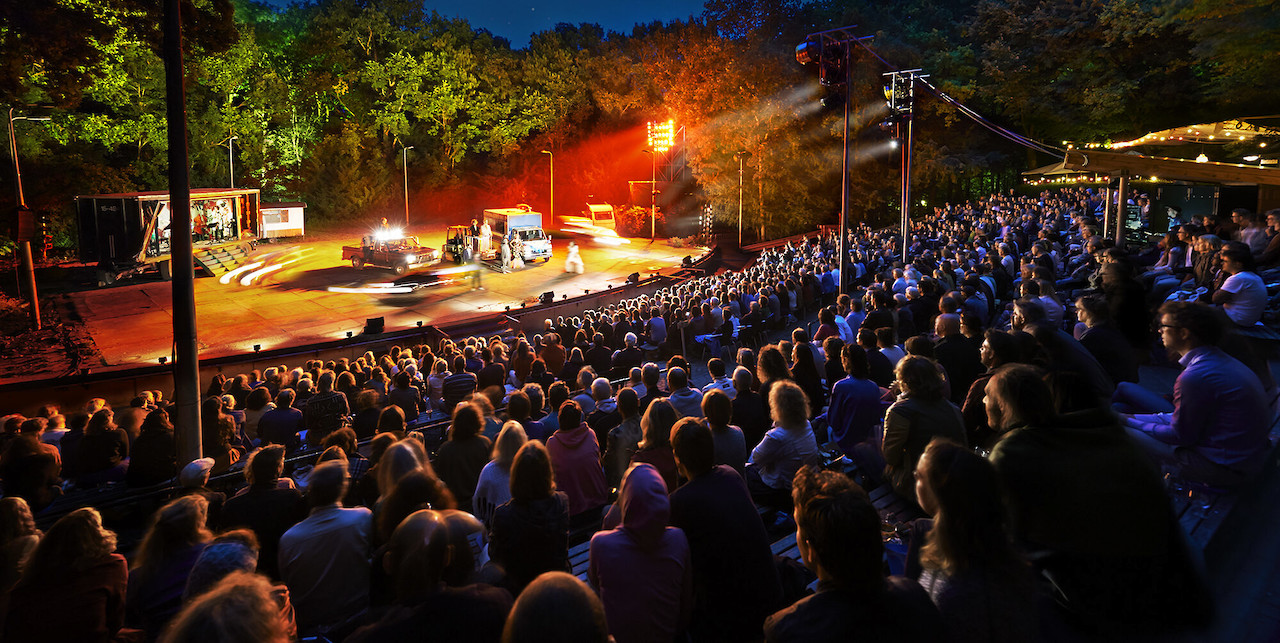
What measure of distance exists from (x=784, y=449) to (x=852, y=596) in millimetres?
2640

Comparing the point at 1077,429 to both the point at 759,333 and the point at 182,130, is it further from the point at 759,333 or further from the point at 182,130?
the point at 759,333

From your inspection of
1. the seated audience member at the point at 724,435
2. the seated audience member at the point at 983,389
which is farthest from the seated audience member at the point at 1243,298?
the seated audience member at the point at 724,435

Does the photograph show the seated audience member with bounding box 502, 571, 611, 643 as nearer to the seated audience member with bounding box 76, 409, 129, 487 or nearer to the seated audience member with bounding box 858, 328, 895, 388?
the seated audience member with bounding box 858, 328, 895, 388

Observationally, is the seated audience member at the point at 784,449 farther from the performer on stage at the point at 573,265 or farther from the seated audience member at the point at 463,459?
the performer on stage at the point at 573,265

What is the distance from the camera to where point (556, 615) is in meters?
1.98

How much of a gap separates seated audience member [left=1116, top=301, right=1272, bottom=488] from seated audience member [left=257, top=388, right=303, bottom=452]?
8033 mm

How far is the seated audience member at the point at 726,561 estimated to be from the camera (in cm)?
336

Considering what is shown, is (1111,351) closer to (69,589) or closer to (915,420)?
(915,420)

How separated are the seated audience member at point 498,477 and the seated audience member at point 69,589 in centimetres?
198

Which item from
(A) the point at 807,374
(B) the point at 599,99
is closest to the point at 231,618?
(A) the point at 807,374

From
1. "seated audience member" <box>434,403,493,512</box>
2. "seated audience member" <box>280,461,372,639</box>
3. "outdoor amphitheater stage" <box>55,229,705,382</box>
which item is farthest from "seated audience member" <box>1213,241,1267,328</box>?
"outdoor amphitheater stage" <box>55,229,705,382</box>

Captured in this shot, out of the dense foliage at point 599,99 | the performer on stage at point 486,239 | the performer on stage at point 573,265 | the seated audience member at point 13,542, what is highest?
the dense foliage at point 599,99

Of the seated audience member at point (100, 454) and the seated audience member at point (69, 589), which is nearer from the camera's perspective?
the seated audience member at point (69, 589)

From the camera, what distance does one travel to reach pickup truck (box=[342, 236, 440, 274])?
98.8 feet
